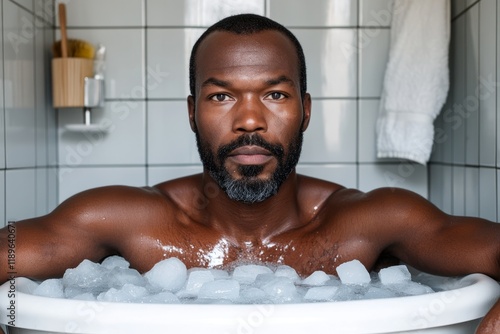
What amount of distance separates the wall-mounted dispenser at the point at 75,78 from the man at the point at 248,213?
0.68m

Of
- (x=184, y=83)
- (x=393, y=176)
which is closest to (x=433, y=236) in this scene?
(x=393, y=176)

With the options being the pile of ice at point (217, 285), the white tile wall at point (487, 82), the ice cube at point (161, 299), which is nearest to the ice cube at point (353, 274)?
the pile of ice at point (217, 285)

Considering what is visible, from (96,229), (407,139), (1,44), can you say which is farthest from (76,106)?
(407,139)

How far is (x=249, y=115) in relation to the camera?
1271 millimetres

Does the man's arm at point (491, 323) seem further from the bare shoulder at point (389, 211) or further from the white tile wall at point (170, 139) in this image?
the white tile wall at point (170, 139)

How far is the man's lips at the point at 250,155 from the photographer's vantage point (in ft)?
4.15

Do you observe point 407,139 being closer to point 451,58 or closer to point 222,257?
point 451,58

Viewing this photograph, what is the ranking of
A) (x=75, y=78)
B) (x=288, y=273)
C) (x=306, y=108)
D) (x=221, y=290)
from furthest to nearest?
(x=75, y=78) → (x=306, y=108) → (x=288, y=273) → (x=221, y=290)

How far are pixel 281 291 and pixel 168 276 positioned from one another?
0.24 metres

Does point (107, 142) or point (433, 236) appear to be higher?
point (107, 142)

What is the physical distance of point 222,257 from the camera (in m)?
1.39

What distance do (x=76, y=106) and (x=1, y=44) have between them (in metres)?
0.45

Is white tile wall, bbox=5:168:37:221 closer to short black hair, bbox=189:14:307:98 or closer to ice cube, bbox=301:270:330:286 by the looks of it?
short black hair, bbox=189:14:307:98

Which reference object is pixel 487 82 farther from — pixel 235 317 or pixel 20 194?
pixel 20 194
